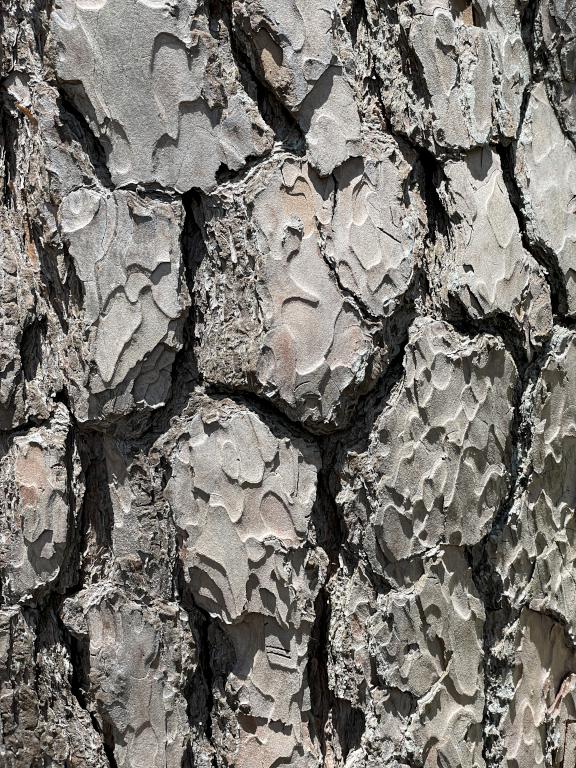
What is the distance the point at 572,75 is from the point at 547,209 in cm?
17

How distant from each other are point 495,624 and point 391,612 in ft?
0.49

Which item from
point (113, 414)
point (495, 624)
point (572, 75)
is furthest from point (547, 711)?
point (572, 75)

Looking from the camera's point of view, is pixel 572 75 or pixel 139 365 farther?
pixel 572 75

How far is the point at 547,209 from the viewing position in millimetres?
1003

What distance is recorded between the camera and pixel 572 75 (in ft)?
3.40

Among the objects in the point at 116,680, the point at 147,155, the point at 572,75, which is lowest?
the point at 116,680

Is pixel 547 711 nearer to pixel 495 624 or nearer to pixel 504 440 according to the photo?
pixel 495 624

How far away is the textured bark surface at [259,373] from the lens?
87cm

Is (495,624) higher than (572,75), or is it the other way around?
(572,75)

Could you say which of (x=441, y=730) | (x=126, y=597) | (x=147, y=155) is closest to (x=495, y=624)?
(x=441, y=730)

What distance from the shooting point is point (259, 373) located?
883 mm

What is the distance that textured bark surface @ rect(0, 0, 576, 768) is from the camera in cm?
87

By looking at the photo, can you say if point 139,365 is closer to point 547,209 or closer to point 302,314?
point 302,314

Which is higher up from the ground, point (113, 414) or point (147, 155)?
point (147, 155)
